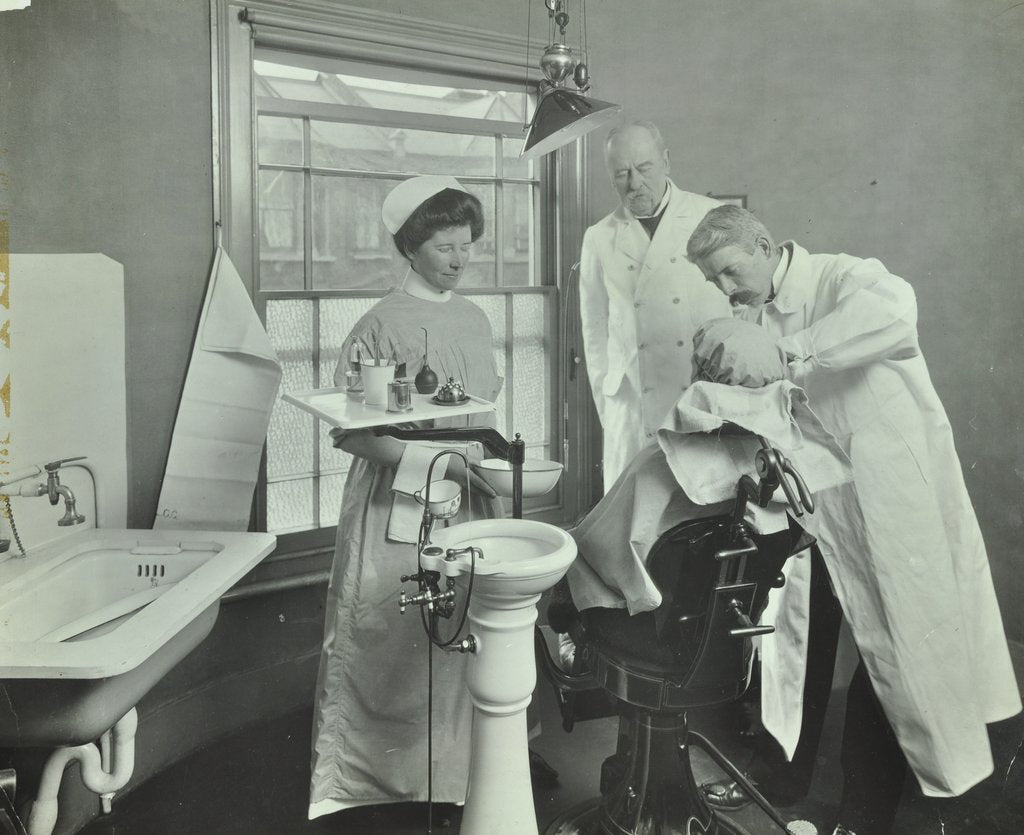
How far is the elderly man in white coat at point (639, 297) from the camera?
217 centimetres

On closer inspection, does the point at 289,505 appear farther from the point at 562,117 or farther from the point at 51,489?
the point at 562,117

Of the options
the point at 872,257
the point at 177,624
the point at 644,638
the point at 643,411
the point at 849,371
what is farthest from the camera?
the point at 643,411

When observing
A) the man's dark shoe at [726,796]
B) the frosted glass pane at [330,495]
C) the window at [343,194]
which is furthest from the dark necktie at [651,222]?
the man's dark shoe at [726,796]

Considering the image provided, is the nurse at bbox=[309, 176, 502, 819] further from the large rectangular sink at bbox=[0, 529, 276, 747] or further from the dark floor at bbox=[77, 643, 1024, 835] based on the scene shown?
the large rectangular sink at bbox=[0, 529, 276, 747]

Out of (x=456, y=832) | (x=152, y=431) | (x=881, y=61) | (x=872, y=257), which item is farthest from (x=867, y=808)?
(x=152, y=431)

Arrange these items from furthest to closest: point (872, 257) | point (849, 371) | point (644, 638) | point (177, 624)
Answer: point (872, 257) < point (849, 371) < point (644, 638) < point (177, 624)

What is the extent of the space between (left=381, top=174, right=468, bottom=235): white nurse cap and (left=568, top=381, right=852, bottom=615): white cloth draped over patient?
0.94 metres

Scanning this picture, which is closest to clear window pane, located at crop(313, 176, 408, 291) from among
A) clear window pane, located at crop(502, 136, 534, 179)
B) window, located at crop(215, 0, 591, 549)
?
window, located at crop(215, 0, 591, 549)

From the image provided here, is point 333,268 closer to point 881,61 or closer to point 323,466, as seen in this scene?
point 323,466

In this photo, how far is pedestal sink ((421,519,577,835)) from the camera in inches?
59.4

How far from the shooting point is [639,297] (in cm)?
226

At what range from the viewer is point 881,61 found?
2088 millimetres

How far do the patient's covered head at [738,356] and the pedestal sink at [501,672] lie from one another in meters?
0.52

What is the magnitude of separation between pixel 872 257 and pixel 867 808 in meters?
1.47
